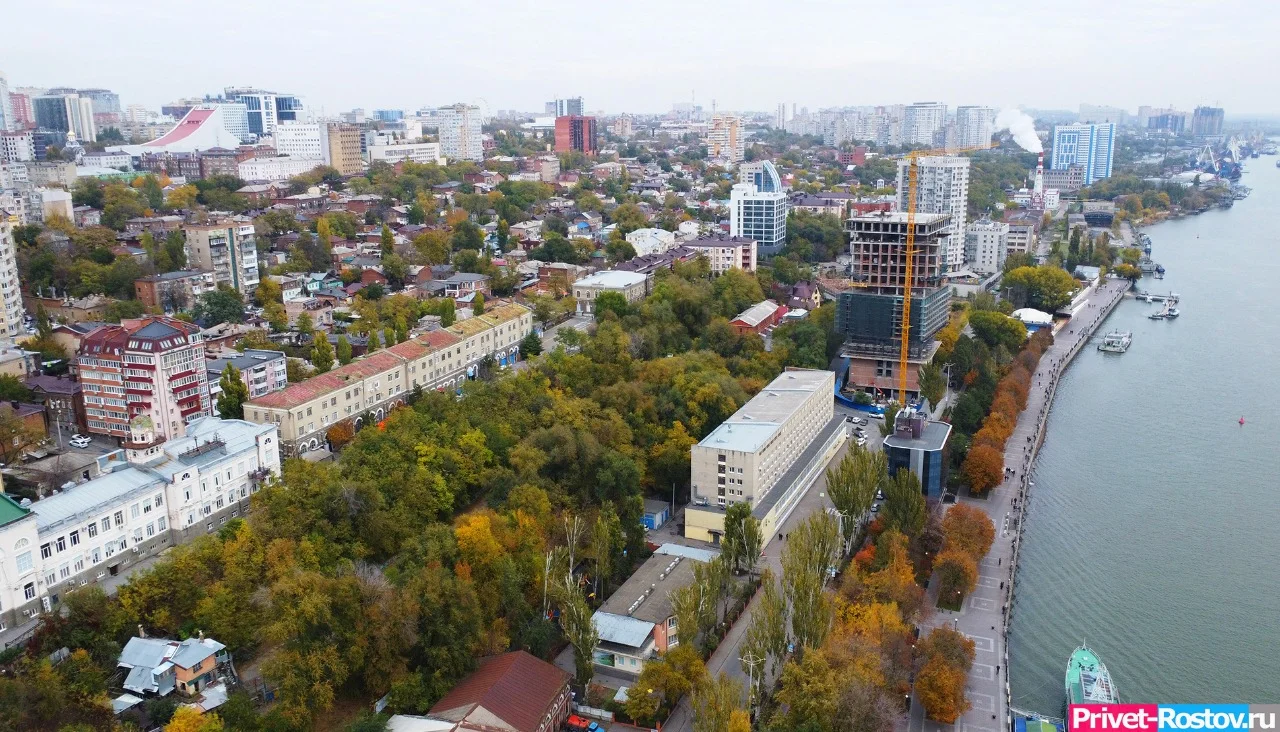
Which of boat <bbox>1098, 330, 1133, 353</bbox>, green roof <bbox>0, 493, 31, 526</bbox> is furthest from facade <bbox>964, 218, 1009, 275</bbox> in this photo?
green roof <bbox>0, 493, 31, 526</bbox>

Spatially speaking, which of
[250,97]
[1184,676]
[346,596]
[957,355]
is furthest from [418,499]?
[250,97]

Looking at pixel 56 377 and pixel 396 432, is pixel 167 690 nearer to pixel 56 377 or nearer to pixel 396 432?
pixel 396 432

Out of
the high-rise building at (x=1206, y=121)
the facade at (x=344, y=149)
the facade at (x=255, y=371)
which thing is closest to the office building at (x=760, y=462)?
the facade at (x=255, y=371)

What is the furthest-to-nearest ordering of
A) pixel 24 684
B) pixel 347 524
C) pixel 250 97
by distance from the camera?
1. pixel 250 97
2. pixel 347 524
3. pixel 24 684

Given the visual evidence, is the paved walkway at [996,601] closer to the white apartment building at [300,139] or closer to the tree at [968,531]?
the tree at [968,531]

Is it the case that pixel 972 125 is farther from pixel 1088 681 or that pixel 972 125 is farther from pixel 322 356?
pixel 1088 681

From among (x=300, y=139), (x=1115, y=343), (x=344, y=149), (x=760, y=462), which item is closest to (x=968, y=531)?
(x=760, y=462)

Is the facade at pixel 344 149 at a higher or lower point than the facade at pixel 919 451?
higher
